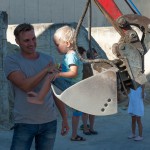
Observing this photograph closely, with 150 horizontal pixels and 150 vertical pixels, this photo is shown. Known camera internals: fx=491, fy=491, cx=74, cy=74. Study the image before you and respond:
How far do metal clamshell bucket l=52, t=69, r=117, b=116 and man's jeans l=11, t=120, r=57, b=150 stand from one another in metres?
0.37

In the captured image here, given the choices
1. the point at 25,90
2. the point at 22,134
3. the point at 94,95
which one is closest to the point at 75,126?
the point at 22,134

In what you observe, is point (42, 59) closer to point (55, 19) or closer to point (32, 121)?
point (32, 121)

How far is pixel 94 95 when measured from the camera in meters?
3.66

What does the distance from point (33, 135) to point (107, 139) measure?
3.05 meters

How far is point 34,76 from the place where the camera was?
12.4 ft

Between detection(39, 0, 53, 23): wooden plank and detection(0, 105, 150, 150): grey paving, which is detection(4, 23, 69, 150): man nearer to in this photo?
detection(0, 105, 150, 150): grey paving

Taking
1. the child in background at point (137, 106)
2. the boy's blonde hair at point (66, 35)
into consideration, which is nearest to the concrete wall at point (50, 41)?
the child in background at point (137, 106)

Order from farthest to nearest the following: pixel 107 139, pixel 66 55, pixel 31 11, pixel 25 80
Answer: pixel 31 11, pixel 107 139, pixel 66 55, pixel 25 80

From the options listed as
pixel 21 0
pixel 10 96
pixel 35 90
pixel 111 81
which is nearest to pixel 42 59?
pixel 35 90

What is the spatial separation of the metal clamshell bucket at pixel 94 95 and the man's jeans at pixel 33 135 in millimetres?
368

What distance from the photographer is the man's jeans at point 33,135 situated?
154 inches

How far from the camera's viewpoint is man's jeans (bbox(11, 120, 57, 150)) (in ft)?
12.8

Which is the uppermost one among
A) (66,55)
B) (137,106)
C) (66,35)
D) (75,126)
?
(66,35)

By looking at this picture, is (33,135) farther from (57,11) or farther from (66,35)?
(57,11)
